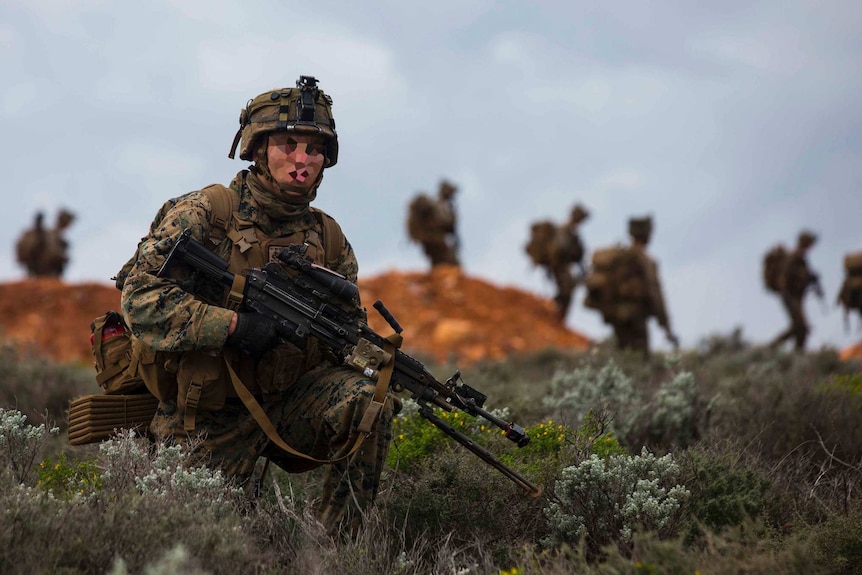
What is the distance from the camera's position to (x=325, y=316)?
14.7ft

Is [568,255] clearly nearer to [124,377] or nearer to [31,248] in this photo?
[31,248]

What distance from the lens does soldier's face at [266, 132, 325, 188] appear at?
15.3 feet

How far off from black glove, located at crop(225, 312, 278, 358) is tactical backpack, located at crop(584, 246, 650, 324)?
33.6ft

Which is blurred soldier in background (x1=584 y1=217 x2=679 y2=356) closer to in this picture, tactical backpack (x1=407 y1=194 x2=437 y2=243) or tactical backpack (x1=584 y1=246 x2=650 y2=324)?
tactical backpack (x1=584 y1=246 x2=650 y2=324)

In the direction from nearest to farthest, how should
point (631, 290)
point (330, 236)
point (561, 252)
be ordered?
point (330, 236) < point (631, 290) < point (561, 252)

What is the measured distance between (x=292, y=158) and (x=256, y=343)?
101cm

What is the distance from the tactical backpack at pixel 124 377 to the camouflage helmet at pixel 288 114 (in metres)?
0.33

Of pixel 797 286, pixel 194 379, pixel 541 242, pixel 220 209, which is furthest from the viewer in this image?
pixel 541 242

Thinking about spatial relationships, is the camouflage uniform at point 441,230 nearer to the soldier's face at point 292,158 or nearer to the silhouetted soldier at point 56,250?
the silhouetted soldier at point 56,250

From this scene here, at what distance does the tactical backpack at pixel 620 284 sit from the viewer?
1384 centimetres

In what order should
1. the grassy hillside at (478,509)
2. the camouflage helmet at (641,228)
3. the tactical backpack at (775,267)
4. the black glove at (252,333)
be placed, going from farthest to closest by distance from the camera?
1. the tactical backpack at (775,267)
2. the camouflage helmet at (641,228)
3. the black glove at (252,333)
4. the grassy hillside at (478,509)

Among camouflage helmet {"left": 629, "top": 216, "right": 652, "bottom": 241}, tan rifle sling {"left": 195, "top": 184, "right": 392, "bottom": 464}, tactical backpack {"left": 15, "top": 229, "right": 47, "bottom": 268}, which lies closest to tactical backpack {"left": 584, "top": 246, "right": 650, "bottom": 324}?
camouflage helmet {"left": 629, "top": 216, "right": 652, "bottom": 241}

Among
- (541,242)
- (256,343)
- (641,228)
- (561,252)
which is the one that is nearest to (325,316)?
(256,343)

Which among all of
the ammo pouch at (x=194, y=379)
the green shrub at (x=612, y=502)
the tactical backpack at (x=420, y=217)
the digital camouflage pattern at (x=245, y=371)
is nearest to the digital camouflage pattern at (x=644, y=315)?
the green shrub at (x=612, y=502)
